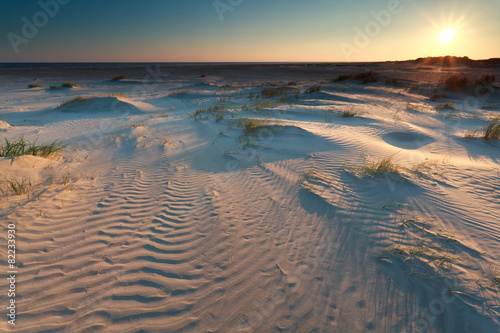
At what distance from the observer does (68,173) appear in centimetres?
449

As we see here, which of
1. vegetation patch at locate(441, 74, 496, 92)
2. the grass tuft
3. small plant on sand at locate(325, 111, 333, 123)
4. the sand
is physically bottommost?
the sand

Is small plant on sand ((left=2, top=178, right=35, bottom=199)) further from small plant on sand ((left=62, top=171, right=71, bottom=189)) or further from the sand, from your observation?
small plant on sand ((left=62, top=171, right=71, bottom=189))

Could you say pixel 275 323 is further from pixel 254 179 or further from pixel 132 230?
pixel 254 179

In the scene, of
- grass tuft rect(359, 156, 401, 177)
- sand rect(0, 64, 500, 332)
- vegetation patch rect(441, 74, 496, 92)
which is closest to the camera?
sand rect(0, 64, 500, 332)

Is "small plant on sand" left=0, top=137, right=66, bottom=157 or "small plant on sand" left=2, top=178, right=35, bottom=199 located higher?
"small plant on sand" left=0, top=137, right=66, bottom=157

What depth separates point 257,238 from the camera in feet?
10.2

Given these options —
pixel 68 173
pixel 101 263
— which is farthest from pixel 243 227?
pixel 68 173

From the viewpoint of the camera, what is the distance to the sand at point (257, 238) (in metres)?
2.18

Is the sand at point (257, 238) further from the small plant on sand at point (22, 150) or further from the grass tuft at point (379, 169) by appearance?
the small plant on sand at point (22, 150)

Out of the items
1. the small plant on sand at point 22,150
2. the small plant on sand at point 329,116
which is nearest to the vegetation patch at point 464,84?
the small plant on sand at point 329,116

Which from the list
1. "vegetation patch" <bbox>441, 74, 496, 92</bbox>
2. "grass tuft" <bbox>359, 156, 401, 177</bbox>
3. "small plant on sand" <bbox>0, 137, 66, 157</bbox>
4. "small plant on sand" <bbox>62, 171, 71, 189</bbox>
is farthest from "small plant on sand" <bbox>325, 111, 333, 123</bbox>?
"vegetation patch" <bbox>441, 74, 496, 92</bbox>

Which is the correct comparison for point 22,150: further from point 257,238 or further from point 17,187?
point 257,238

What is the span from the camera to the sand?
2178 mm

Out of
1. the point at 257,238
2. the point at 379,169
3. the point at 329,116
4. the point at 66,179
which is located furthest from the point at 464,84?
the point at 66,179
